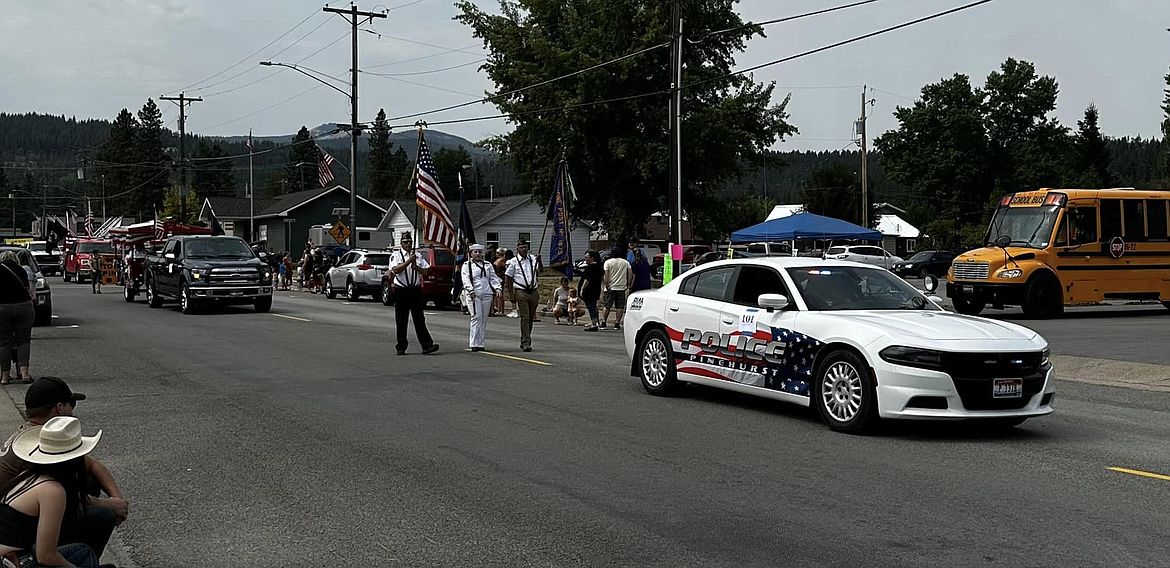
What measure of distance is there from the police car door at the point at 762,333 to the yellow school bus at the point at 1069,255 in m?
16.9

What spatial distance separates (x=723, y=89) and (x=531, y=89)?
8655mm

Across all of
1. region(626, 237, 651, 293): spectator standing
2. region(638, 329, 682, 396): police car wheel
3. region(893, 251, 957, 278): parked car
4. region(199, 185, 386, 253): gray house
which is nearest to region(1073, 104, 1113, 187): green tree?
region(893, 251, 957, 278): parked car

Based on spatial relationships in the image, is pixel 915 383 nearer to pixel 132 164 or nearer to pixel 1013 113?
pixel 1013 113

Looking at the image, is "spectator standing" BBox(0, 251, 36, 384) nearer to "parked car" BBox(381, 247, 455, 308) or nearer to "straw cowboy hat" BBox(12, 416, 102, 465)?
"straw cowboy hat" BBox(12, 416, 102, 465)

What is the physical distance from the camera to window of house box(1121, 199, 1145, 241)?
27547mm

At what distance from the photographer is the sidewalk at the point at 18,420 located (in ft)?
20.6

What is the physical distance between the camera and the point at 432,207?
25891 mm

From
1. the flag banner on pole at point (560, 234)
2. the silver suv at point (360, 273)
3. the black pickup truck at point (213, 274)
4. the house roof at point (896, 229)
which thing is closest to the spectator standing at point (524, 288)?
the flag banner on pole at point (560, 234)

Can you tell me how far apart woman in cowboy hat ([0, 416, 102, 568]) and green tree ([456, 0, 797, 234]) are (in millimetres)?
41944

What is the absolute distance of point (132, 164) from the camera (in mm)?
120500

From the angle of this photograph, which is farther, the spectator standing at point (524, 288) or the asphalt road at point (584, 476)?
the spectator standing at point (524, 288)

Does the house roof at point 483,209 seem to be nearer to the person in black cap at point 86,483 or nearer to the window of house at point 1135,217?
the window of house at point 1135,217

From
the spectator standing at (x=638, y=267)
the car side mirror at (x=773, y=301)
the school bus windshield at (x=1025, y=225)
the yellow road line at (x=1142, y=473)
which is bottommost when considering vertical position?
the yellow road line at (x=1142, y=473)

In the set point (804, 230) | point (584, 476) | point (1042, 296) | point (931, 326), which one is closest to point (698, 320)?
point (931, 326)
